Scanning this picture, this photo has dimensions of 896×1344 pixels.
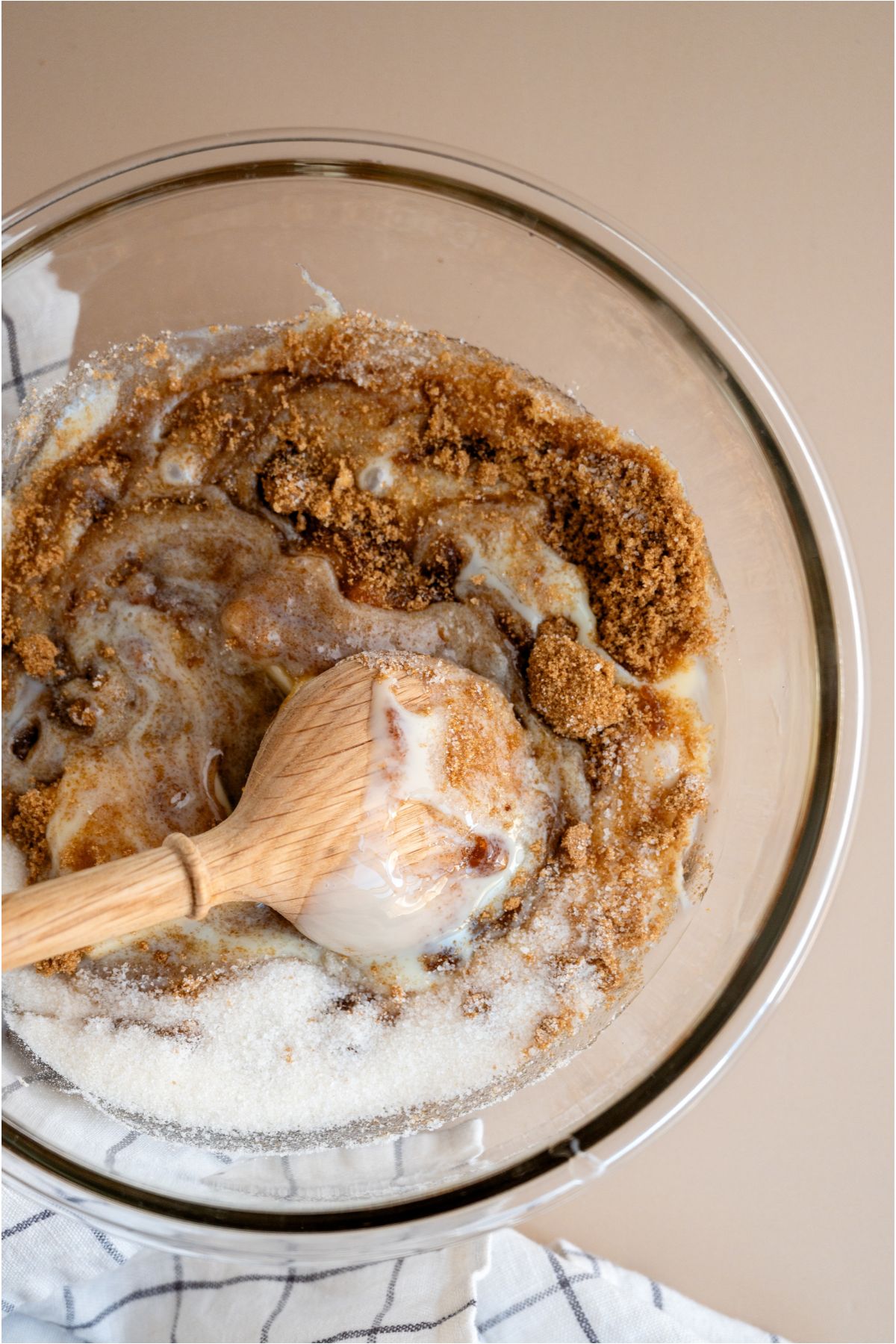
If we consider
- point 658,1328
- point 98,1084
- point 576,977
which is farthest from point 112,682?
point 658,1328

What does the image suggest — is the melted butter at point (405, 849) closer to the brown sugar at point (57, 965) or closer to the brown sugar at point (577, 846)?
the brown sugar at point (577, 846)

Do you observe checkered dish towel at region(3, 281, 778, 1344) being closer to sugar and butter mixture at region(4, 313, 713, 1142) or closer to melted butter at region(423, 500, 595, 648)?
sugar and butter mixture at region(4, 313, 713, 1142)

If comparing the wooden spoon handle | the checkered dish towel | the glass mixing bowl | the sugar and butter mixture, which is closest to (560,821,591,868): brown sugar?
the sugar and butter mixture

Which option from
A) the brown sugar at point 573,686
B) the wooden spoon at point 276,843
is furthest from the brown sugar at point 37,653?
the brown sugar at point 573,686

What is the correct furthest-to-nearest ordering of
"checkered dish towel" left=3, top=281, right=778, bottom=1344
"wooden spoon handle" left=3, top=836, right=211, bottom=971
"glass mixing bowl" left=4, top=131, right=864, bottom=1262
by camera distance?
"checkered dish towel" left=3, top=281, right=778, bottom=1344 → "glass mixing bowl" left=4, top=131, right=864, bottom=1262 → "wooden spoon handle" left=3, top=836, right=211, bottom=971

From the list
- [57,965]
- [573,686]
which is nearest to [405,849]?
[573,686]

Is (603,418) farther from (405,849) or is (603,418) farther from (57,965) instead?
(57,965)

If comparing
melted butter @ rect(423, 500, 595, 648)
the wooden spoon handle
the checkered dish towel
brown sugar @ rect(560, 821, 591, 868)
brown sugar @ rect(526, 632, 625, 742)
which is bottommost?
the checkered dish towel
